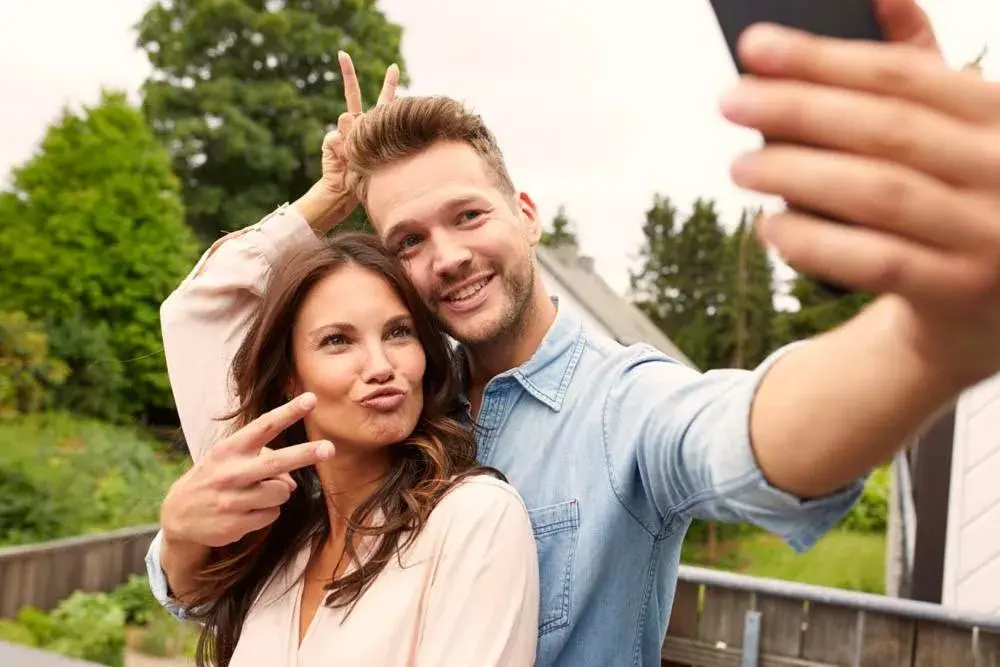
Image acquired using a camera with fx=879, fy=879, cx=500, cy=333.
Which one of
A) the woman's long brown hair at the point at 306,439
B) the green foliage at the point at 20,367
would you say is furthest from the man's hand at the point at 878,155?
the green foliage at the point at 20,367

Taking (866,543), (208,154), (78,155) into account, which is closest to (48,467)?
(78,155)

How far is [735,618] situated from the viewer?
8.17 ft

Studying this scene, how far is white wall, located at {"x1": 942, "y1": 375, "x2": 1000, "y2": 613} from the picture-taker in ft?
10.3

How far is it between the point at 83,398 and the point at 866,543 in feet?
39.3

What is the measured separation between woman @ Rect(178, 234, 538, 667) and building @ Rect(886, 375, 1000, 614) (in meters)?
Result: 2.34

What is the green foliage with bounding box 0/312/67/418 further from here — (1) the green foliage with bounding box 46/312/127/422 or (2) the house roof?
(2) the house roof

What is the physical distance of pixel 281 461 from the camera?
3.32ft

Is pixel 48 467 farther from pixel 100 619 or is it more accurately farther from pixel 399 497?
pixel 399 497

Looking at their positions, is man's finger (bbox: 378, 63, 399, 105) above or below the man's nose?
above

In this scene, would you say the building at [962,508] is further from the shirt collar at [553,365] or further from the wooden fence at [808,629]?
the shirt collar at [553,365]

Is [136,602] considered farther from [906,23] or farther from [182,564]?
[906,23]

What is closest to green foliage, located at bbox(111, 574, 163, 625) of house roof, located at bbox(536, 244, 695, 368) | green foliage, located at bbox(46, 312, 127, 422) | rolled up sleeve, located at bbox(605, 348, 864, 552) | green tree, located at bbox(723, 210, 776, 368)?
rolled up sleeve, located at bbox(605, 348, 864, 552)

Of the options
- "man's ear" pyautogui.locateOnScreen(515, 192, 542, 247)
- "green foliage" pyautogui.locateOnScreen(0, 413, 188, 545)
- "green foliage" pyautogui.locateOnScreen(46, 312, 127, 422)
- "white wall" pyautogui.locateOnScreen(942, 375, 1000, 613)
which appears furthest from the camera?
"green foliage" pyautogui.locateOnScreen(46, 312, 127, 422)

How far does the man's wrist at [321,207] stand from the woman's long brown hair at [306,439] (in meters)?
0.26
